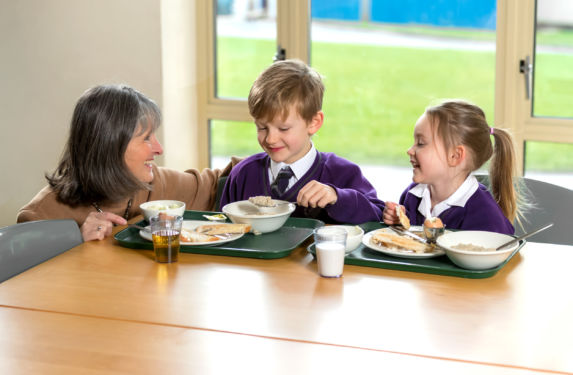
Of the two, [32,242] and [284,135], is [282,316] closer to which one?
[32,242]

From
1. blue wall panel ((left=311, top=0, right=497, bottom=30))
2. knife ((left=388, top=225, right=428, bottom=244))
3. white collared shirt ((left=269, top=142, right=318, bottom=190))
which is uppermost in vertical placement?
blue wall panel ((left=311, top=0, right=497, bottom=30))

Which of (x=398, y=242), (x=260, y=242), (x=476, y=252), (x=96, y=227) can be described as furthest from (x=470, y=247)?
(x=96, y=227)

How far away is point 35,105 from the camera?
3.60m

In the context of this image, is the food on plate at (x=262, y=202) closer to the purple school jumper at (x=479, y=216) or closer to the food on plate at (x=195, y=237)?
the food on plate at (x=195, y=237)

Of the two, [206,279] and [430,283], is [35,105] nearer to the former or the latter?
[206,279]

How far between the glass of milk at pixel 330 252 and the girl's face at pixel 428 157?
545 millimetres

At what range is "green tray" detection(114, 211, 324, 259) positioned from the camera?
5.81ft

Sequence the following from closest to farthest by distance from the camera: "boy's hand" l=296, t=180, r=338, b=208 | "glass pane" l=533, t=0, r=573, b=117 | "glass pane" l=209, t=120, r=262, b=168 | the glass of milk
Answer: the glass of milk
"boy's hand" l=296, t=180, r=338, b=208
"glass pane" l=533, t=0, r=573, b=117
"glass pane" l=209, t=120, r=262, b=168

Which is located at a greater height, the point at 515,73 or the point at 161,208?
the point at 515,73

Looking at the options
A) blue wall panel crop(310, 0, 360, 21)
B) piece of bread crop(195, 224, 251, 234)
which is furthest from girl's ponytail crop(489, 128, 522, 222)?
blue wall panel crop(310, 0, 360, 21)

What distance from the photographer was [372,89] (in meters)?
3.48

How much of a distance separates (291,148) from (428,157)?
43cm

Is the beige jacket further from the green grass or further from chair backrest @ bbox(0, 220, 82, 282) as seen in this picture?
the green grass

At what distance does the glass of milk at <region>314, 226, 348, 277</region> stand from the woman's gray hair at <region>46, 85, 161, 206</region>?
82 cm
